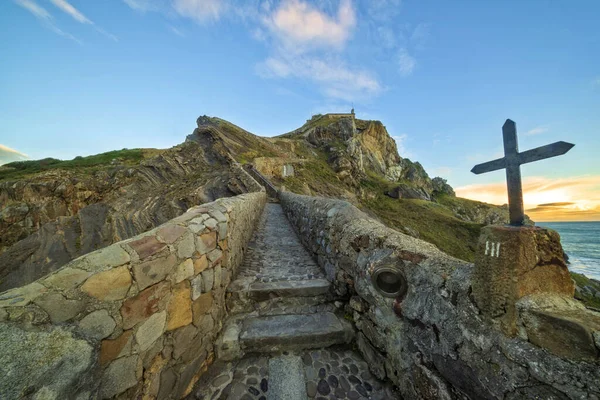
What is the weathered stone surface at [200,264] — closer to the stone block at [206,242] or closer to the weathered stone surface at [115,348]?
the stone block at [206,242]

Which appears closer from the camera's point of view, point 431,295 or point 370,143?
point 431,295

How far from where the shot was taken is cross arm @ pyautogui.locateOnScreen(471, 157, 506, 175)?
173cm

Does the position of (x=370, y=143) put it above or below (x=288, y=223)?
above

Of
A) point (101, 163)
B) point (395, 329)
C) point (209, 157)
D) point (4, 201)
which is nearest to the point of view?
point (395, 329)

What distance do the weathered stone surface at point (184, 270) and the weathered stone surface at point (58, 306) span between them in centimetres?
80

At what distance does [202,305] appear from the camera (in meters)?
2.67

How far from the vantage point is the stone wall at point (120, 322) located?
47.0 inches

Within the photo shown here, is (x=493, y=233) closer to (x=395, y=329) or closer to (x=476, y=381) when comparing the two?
(x=476, y=381)

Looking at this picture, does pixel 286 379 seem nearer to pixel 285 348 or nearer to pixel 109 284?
pixel 285 348

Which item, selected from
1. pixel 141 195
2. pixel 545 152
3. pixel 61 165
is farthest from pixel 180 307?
pixel 61 165

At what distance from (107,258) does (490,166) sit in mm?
3267

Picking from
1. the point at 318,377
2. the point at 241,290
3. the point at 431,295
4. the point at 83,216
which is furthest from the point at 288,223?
the point at 83,216

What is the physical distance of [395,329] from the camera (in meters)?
2.29

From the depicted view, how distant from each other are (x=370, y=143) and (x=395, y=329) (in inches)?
2228
